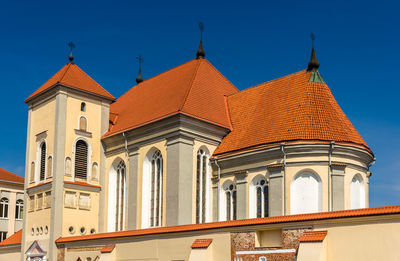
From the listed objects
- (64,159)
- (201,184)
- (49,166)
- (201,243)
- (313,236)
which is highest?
(64,159)

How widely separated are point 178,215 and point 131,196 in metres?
4.62

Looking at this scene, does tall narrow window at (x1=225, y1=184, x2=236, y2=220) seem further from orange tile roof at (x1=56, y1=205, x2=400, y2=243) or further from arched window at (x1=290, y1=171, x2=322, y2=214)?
orange tile roof at (x1=56, y1=205, x2=400, y2=243)

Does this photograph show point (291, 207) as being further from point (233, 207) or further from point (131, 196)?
point (131, 196)

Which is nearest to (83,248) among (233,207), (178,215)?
(178,215)

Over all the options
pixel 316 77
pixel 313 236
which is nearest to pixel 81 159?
pixel 316 77

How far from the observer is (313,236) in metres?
18.0

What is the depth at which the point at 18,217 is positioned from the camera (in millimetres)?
49094

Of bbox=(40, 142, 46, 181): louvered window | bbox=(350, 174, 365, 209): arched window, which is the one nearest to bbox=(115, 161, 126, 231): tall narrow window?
bbox=(40, 142, 46, 181): louvered window

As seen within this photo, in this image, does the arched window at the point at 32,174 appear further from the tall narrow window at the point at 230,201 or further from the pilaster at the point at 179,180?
the tall narrow window at the point at 230,201

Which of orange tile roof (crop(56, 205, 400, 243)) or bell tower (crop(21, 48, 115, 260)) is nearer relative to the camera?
orange tile roof (crop(56, 205, 400, 243))

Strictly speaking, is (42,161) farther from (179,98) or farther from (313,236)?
(313,236)

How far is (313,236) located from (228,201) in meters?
13.2

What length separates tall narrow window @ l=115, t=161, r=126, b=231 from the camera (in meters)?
33.9

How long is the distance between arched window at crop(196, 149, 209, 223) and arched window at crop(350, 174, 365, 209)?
793 cm
